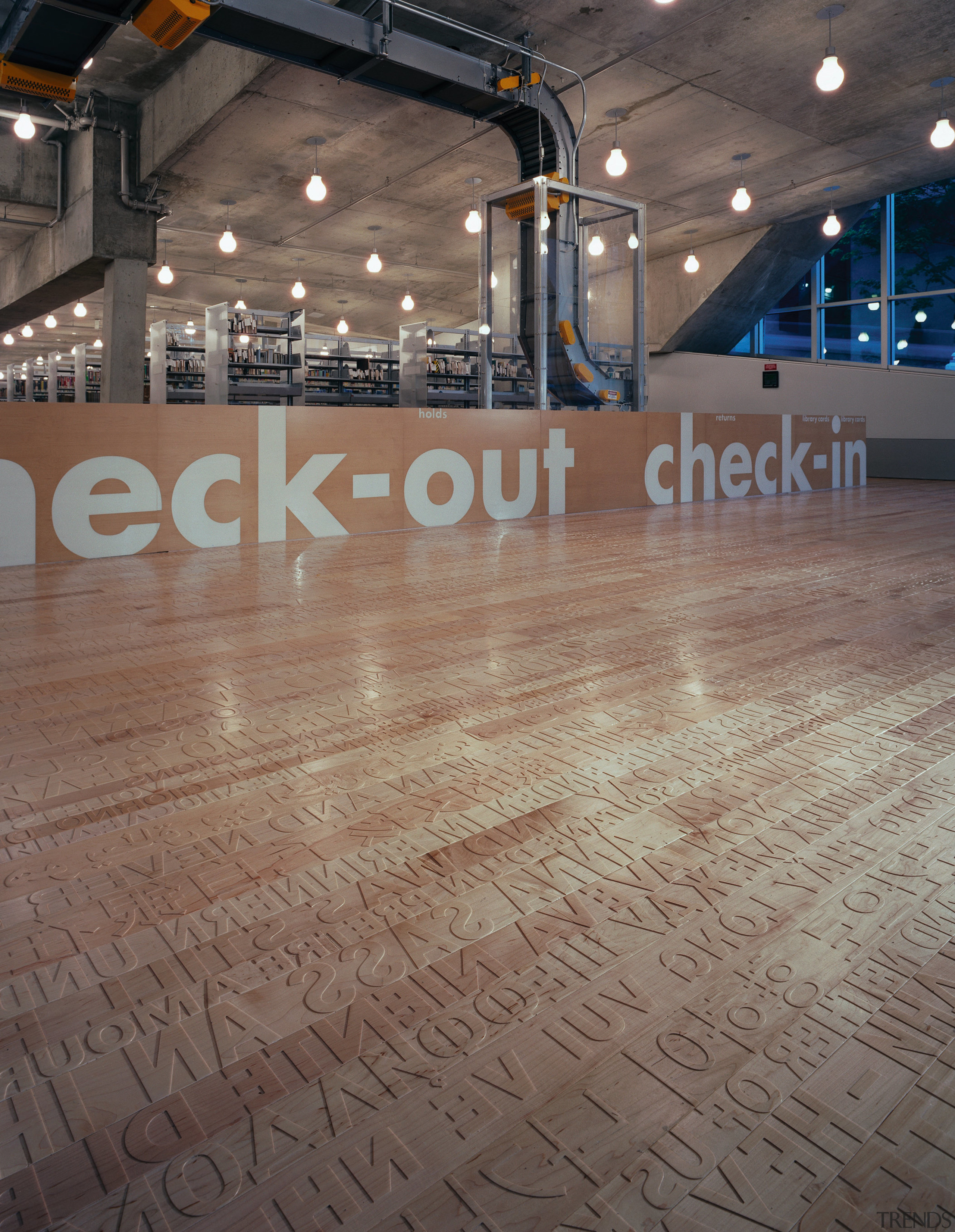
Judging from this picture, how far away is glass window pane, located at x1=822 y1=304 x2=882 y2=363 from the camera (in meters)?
12.4

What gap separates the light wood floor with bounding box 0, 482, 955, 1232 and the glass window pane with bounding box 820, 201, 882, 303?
11690 millimetres

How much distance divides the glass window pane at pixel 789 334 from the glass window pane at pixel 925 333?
1.35 metres

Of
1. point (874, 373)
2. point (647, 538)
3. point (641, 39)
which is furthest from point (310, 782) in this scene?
point (874, 373)

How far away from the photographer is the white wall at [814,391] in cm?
1212

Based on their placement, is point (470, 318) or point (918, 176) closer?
point (918, 176)

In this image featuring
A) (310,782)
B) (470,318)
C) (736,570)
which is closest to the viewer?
(310,782)

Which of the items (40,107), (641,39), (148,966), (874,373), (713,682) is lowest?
(148,966)

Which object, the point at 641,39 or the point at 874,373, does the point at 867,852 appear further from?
the point at 874,373

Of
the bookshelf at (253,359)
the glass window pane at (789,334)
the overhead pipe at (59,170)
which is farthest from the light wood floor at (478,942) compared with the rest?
the glass window pane at (789,334)

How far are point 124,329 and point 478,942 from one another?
1003cm

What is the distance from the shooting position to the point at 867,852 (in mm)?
1294

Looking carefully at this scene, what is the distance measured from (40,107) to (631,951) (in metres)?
10.8

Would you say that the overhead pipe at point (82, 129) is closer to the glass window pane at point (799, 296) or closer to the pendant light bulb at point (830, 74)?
the pendant light bulb at point (830, 74)

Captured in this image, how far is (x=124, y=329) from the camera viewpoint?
9586 mm
